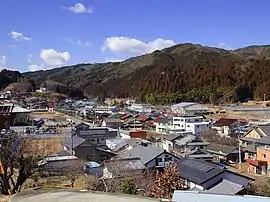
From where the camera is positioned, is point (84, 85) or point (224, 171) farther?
point (84, 85)

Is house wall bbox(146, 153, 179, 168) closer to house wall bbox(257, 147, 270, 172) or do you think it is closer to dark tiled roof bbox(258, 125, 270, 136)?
house wall bbox(257, 147, 270, 172)

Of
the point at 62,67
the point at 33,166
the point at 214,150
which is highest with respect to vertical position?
the point at 62,67

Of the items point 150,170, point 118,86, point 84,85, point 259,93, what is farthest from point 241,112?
point 84,85

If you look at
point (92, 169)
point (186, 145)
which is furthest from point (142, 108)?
point (92, 169)

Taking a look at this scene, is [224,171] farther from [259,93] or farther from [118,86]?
[118,86]

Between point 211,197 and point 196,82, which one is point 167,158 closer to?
point 211,197

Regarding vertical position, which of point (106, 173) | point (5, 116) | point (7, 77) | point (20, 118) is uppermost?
point (7, 77)
